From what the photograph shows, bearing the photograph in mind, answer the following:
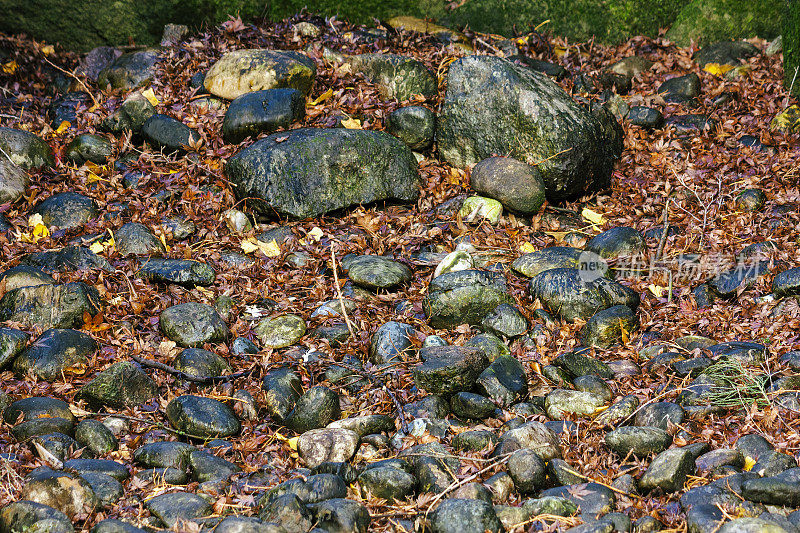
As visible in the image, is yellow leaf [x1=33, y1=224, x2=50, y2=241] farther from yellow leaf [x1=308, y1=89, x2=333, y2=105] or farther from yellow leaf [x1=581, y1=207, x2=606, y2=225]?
yellow leaf [x1=581, y1=207, x2=606, y2=225]

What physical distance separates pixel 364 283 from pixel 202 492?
2698 mm

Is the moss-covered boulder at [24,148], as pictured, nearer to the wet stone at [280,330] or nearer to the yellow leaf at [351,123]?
the yellow leaf at [351,123]

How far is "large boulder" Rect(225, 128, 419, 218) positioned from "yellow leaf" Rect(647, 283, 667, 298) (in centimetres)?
286

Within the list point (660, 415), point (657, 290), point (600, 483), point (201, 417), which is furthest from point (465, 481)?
point (657, 290)

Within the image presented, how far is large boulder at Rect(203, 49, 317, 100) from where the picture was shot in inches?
326

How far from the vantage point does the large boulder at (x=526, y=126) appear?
7.41m

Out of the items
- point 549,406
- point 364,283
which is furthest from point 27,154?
point 549,406

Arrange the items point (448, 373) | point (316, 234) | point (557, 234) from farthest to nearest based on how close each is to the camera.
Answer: point (557, 234), point (316, 234), point (448, 373)

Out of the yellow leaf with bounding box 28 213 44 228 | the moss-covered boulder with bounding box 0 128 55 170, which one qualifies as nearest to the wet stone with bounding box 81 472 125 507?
the yellow leaf with bounding box 28 213 44 228

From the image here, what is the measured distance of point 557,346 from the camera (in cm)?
547

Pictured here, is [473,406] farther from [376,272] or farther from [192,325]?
[192,325]

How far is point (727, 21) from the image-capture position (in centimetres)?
1020

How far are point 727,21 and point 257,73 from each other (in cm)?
747

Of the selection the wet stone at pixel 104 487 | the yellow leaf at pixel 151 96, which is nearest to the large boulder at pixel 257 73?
the yellow leaf at pixel 151 96
